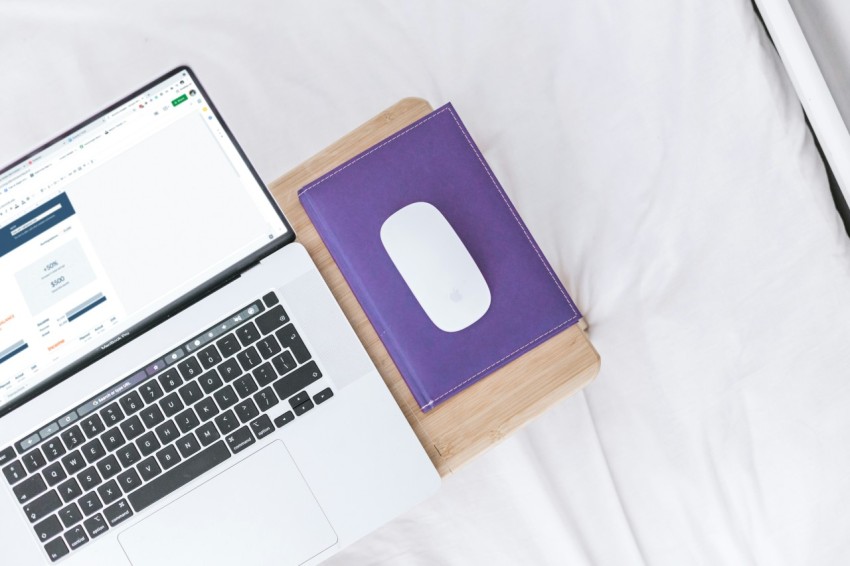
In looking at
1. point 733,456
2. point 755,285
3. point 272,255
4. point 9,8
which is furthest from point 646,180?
point 9,8

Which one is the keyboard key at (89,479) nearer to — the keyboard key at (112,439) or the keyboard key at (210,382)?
the keyboard key at (112,439)

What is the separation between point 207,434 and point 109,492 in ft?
0.37

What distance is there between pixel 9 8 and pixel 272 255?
641mm

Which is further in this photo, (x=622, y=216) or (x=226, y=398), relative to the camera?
(x=622, y=216)

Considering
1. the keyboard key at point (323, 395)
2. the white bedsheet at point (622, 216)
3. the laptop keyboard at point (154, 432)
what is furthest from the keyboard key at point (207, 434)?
the white bedsheet at point (622, 216)

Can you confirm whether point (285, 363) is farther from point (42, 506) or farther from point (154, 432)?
point (42, 506)

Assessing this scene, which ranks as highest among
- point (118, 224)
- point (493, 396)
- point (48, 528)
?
point (118, 224)

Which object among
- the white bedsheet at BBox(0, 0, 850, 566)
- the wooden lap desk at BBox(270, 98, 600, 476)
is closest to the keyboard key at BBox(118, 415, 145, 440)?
the wooden lap desk at BBox(270, 98, 600, 476)

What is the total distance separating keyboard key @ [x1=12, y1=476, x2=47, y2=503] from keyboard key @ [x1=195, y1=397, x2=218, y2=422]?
0.17 m

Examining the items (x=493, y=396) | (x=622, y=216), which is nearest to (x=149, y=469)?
(x=493, y=396)

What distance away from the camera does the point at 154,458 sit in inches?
31.1

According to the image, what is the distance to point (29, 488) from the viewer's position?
2.60 feet

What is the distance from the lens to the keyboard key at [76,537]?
30.9 inches

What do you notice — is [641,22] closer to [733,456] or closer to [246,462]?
[733,456]
